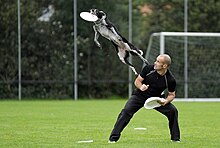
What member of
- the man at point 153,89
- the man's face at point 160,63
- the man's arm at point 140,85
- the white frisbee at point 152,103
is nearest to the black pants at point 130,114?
the man at point 153,89

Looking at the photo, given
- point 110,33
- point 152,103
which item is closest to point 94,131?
point 152,103

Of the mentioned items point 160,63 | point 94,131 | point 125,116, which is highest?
point 160,63

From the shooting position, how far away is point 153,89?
476 inches

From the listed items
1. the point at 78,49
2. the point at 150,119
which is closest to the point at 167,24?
the point at 78,49

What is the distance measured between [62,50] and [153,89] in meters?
22.2

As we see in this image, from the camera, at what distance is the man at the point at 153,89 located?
1189 centimetres

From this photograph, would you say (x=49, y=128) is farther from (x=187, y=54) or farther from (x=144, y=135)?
(x=187, y=54)

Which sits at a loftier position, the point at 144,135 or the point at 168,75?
the point at 168,75

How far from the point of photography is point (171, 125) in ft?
40.7

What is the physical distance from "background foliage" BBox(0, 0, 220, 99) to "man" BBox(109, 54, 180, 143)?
20.3 m

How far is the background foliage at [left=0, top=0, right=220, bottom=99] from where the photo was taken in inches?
1307

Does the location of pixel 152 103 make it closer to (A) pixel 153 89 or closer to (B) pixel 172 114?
(A) pixel 153 89

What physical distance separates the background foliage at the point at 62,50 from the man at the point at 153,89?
20.3 meters

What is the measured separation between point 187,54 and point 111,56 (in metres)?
3.71
